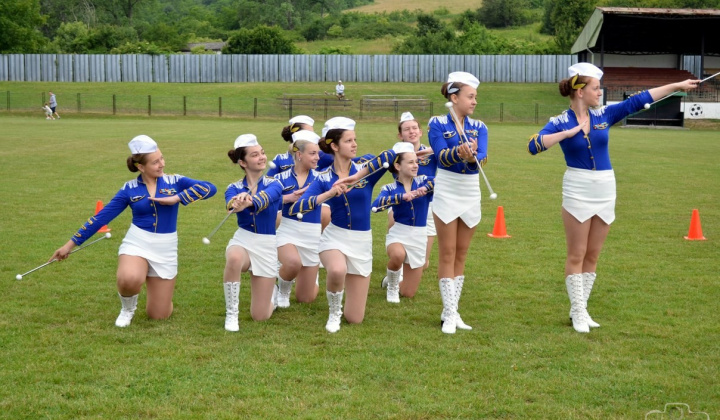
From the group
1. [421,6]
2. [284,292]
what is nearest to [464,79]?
[284,292]

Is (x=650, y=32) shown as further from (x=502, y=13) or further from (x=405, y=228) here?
(x=502, y=13)

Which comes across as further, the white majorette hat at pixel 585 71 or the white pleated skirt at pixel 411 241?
the white pleated skirt at pixel 411 241

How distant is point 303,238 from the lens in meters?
8.14

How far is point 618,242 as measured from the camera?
11.6 metres

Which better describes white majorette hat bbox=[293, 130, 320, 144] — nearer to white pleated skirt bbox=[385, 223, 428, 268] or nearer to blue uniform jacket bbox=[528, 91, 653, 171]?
white pleated skirt bbox=[385, 223, 428, 268]

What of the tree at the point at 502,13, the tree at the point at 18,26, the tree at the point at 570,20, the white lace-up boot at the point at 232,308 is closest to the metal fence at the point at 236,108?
the tree at the point at 18,26

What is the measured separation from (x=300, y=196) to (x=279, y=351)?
5.76ft

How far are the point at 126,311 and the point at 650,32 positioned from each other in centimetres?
4640

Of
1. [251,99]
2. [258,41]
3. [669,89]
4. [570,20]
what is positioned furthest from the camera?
[570,20]

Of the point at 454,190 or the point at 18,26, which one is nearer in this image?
the point at 454,190

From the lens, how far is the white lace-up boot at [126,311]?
7172 mm

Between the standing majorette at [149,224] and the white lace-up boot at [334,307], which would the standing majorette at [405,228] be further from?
the standing majorette at [149,224]

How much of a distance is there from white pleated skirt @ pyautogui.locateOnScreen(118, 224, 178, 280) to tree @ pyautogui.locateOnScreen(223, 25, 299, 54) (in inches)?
2371

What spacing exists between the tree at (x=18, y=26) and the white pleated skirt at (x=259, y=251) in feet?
212
